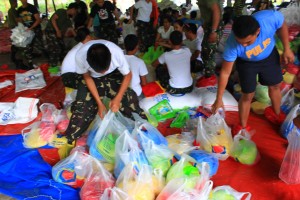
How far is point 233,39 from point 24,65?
161 inches

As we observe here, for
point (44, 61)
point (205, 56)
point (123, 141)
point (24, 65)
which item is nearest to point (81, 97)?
point (123, 141)

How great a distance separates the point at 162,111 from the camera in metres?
2.96

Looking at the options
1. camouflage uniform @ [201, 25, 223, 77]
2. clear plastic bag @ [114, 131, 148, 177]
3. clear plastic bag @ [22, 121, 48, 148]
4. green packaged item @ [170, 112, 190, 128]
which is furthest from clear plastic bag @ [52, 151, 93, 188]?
camouflage uniform @ [201, 25, 223, 77]

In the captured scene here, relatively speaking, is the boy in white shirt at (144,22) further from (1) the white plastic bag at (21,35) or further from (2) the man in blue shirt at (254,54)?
(2) the man in blue shirt at (254,54)

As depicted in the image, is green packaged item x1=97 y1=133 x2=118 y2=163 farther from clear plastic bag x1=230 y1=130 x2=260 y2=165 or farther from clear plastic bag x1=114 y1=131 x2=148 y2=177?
clear plastic bag x1=230 y1=130 x2=260 y2=165

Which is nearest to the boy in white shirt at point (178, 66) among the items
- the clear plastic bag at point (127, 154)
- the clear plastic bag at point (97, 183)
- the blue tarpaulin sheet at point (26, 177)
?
the clear plastic bag at point (127, 154)

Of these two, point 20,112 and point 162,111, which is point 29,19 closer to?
point 20,112

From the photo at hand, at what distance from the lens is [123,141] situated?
6.36 feet

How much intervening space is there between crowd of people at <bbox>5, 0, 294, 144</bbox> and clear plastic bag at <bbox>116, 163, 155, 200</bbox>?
0.63 meters

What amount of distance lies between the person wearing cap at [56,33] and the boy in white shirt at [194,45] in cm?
231

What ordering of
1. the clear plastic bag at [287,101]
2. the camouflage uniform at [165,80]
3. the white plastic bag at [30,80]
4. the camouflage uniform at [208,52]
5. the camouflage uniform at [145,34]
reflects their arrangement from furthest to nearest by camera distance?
1. the camouflage uniform at [145,34]
2. the white plastic bag at [30,80]
3. the camouflage uniform at [208,52]
4. the camouflage uniform at [165,80]
5. the clear plastic bag at [287,101]

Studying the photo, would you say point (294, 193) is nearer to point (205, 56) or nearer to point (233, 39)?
point (233, 39)

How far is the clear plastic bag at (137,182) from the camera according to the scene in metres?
1.71

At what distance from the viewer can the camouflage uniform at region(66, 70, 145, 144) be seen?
2.44m
